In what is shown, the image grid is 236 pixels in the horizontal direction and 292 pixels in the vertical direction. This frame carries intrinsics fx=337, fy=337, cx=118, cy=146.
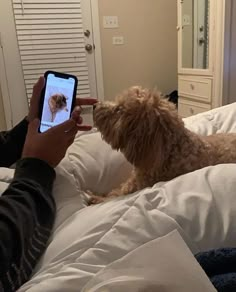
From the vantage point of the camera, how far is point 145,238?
0.56 meters

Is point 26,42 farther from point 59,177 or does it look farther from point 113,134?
point 59,177

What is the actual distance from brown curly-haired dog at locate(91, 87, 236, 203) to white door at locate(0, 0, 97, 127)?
87.7 inches

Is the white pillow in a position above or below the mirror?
below

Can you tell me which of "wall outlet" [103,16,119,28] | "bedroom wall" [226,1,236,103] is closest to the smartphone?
"bedroom wall" [226,1,236,103]

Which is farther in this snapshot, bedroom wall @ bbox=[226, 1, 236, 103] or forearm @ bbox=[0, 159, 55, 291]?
bedroom wall @ bbox=[226, 1, 236, 103]

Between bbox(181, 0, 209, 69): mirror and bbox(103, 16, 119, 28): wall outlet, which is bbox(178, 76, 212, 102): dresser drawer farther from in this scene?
bbox(103, 16, 119, 28): wall outlet

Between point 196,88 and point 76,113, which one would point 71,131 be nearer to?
point 76,113

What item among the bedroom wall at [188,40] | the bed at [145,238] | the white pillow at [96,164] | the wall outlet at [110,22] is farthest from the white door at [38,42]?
the bed at [145,238]

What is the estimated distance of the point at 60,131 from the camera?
0.79 m

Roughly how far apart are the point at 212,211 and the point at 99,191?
55cm

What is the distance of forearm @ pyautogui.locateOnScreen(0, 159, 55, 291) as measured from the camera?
558 mm

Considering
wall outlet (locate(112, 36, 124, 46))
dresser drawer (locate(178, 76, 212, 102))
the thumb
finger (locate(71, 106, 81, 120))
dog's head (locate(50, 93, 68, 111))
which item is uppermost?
wall outlet (locate(112, 36, 124, 46))

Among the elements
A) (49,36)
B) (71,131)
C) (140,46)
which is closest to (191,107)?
(140,46)

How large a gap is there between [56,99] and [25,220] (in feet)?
1.38
